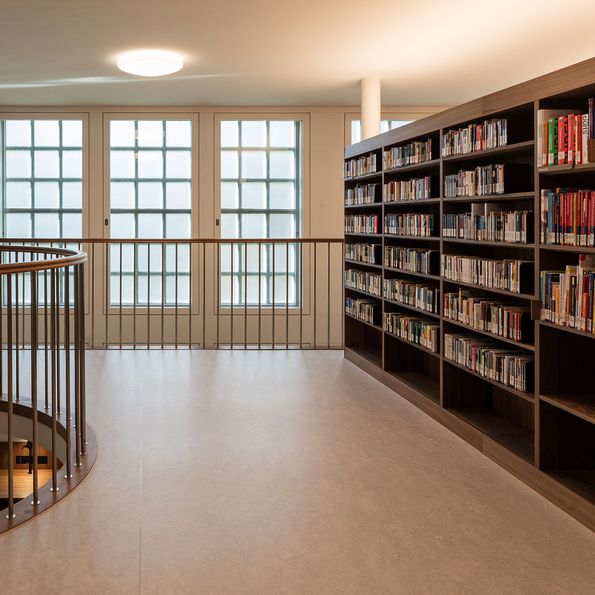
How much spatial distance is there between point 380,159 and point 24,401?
124 inches

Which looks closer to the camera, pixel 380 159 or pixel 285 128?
pixel 380 159

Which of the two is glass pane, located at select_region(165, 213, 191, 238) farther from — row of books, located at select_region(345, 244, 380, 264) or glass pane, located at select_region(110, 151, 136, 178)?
row of books, located at select_region(345, 244, 380, 264)

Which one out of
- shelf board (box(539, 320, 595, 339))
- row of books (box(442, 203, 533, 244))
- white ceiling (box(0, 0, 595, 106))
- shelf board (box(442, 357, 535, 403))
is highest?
white ceiling (box(0, 0, 595, 106))

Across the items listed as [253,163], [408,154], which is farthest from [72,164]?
[408,154]

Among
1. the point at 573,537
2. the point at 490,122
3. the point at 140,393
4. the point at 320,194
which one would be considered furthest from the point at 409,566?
the point at 320,194

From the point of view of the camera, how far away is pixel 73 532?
2793mm

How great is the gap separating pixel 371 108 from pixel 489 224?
11.3 feet

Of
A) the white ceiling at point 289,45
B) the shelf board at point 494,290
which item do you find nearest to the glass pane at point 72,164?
the white ceiling at point 289,45

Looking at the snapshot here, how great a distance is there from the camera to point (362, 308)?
629 cm

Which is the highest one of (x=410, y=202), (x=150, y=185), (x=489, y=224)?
(x=150, y=185)

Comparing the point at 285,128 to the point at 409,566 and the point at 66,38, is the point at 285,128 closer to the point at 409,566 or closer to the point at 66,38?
the point at 66,38

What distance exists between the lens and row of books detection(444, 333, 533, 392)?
352cm

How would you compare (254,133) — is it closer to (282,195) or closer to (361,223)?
(282,195)

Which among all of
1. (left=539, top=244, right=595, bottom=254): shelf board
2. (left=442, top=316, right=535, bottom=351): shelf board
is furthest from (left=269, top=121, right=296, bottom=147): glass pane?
(left=539, top=244, right=595, bottom=254): shelf board
